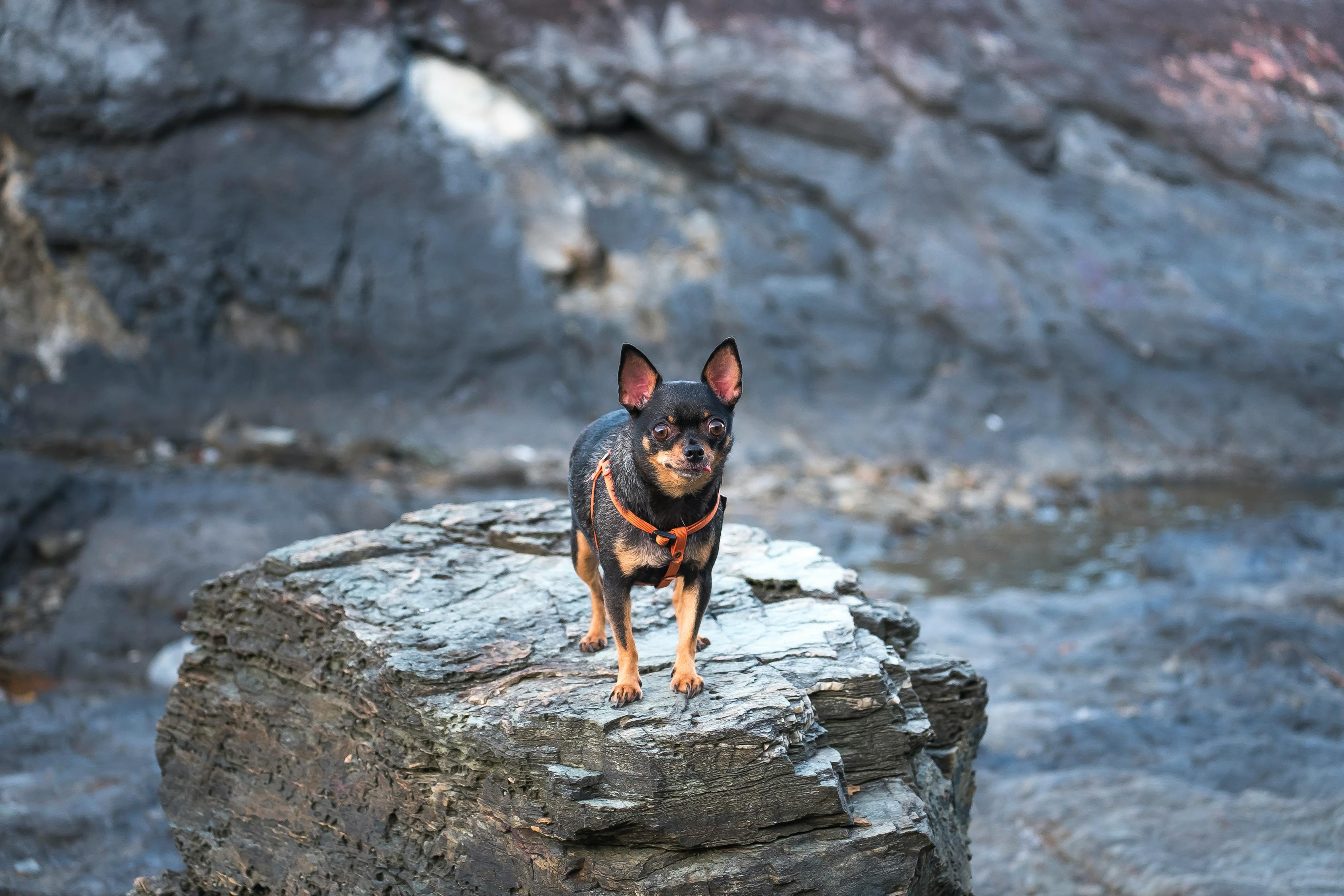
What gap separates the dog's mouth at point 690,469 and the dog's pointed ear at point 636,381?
28cm

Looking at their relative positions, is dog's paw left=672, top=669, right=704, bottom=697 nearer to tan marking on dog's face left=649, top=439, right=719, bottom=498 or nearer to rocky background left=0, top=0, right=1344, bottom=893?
tan marking on dog's face left=649, top=439, right=719, bottom=498

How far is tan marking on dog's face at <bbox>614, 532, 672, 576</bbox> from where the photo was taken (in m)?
3.79

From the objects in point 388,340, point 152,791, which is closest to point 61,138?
point 388,340

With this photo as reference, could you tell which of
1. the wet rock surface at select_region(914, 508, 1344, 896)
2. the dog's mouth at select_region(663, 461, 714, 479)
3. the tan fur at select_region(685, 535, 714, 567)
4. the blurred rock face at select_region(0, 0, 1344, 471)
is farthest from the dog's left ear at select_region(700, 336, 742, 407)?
the blurred rock face at select_region(0, 0, 1344, 471)

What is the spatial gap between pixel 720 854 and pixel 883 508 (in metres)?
8.98

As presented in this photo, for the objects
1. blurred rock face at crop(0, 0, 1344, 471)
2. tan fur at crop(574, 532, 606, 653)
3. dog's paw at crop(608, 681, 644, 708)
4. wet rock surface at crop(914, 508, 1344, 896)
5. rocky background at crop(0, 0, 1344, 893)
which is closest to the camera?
dog's paw at crop(608, 681, 644, 708)

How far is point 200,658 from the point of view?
5188mm

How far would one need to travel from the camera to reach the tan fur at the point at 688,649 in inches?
154

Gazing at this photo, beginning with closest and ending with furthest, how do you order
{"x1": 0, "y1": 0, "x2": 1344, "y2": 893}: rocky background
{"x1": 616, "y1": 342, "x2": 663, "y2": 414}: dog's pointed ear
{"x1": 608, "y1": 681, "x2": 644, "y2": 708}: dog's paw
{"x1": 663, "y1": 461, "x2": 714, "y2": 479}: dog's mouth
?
{"x1": 663, "y1": 461, "x2": 714, "y2": 479}: dog's mouth
{"x1": 616, "y1": 342, "x2": 663, "y2": 414}: dog's pointed ear
{"x1": 608, "y1": 681, "x2": 644, "y2": 708}: dog's paw
{"x1": 0, "y1": 0, "x2": 1344, "y2": 893}: rocky background

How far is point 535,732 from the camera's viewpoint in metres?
3.90

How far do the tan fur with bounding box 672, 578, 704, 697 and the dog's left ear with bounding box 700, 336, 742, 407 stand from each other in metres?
0.69

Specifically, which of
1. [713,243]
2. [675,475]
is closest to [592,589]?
[675,475]

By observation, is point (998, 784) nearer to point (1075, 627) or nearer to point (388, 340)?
point (1075, 627)

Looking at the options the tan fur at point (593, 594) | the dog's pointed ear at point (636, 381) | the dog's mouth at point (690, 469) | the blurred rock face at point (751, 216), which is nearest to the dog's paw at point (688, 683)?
the tan fur at point (593, 594)
